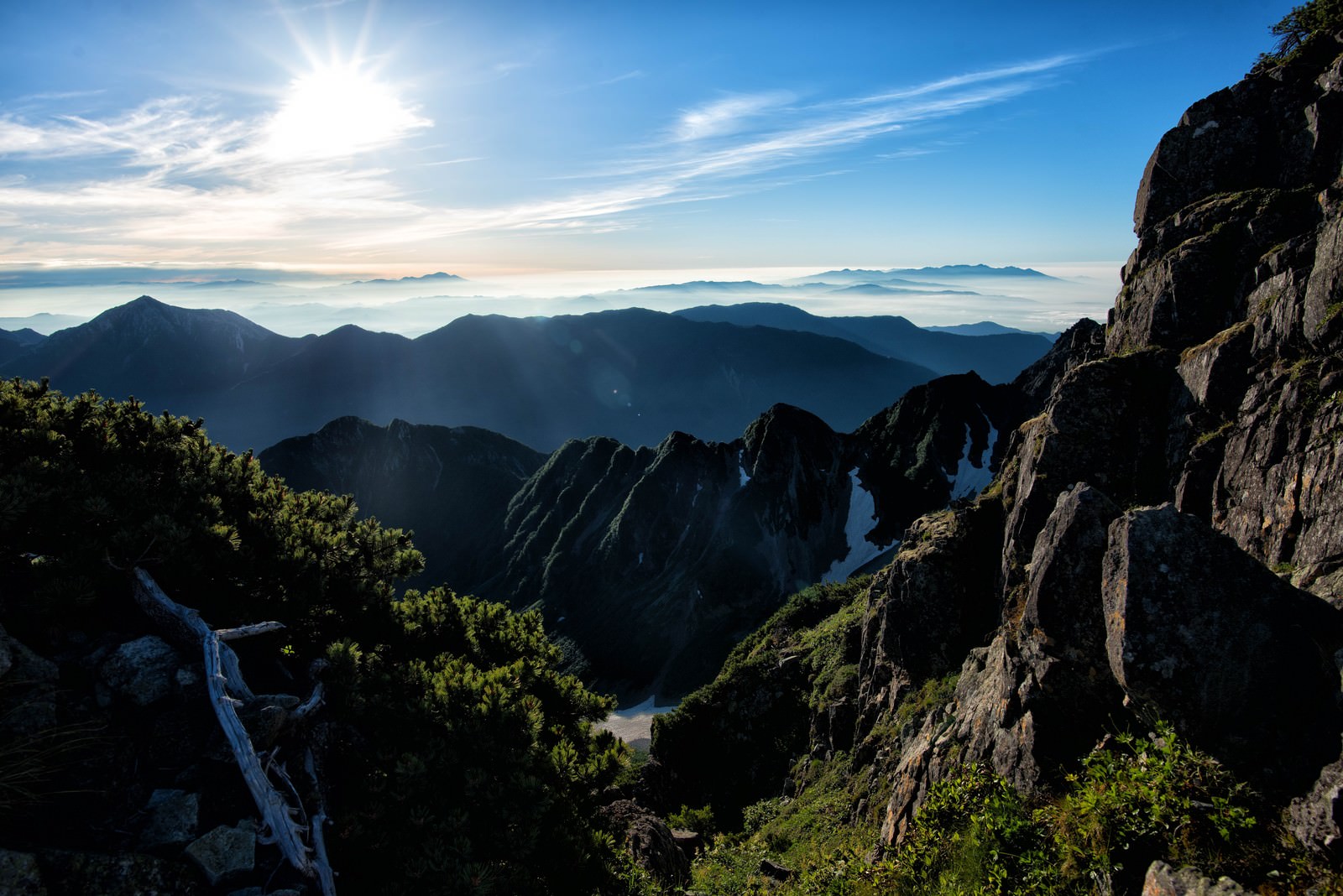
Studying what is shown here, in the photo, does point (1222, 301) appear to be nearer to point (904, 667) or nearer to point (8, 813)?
point (904, 667)

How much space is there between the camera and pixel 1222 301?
18.6m

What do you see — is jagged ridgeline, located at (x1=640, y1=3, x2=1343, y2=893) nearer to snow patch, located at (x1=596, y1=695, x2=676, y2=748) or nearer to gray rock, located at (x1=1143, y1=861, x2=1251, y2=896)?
gray rock, located at (x1=1143, y1=861, x2=1251, y2=896)

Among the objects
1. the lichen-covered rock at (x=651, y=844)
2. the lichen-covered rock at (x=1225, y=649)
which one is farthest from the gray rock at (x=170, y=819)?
the lichen-covered rock at (x=1225, y=649)

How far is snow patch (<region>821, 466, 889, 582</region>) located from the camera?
95.4 m

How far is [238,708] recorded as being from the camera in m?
11.7

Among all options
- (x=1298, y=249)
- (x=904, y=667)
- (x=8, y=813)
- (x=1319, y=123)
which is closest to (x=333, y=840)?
(x=8, y=813)

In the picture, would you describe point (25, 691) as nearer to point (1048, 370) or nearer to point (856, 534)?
point (856, 534)

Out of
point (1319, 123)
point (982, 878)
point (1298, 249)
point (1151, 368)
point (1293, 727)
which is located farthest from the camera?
point (1319, 123)

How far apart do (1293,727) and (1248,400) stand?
989 cm

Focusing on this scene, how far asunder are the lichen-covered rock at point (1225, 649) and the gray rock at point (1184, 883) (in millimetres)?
1730

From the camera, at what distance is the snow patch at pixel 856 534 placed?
95387 mm

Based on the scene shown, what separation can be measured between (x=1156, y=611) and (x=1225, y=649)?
2.86 feet

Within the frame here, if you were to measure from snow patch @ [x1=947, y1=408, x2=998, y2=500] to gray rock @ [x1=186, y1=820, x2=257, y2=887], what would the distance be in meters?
100

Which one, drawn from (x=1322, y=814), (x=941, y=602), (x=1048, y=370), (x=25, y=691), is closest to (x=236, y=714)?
(x=25, y=691)
